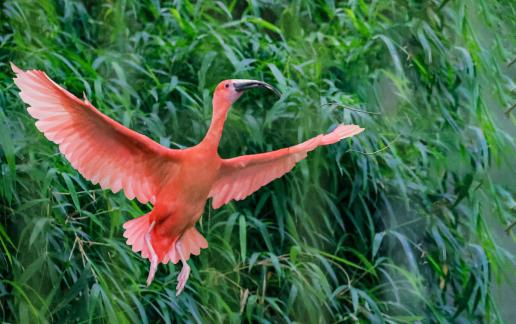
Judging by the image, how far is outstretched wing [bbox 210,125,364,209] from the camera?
1.21 meters

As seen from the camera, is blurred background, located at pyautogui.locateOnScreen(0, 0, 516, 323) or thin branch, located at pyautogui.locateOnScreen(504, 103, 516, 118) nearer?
blurred background, located at pyautogui.locateOnScreen(0, 0, 516, 323)

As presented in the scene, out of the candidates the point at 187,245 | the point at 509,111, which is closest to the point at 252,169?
the point at 187,245

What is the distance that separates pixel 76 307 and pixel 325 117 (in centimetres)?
52

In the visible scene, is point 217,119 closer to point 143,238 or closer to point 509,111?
point 143,238

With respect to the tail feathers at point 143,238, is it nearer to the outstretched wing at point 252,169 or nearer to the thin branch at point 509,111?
the outstretched wing at point 252,169

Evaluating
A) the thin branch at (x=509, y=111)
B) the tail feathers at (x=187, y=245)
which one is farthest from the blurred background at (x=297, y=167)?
the tail feathers at (x=187, y=245)

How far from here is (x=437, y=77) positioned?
217 cm

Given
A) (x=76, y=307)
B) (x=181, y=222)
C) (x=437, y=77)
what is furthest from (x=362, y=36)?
(x=181, y=222)

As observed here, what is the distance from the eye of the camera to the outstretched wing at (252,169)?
121 centimetres

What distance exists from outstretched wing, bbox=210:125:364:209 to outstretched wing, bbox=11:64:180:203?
0.24 ft

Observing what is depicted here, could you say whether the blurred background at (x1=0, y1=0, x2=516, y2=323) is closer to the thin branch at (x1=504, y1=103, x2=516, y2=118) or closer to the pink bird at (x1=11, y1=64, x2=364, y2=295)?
the thin branch at (x1=504, y1=103, x2=516, y2=118)

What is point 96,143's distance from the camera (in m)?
1.16

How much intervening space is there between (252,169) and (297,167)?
68cm

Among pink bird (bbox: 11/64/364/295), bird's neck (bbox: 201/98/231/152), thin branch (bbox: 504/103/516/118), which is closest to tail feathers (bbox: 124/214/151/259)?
pink bird (bbox: 11/64/364/295)
